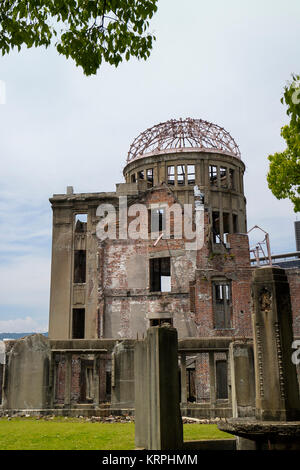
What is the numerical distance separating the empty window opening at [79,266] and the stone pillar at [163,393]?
73.6 feet

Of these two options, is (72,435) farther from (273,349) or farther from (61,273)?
(61,273)

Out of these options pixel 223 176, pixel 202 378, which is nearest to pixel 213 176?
pixel 223 176

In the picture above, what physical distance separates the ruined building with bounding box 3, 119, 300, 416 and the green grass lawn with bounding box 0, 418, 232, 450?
3.34 m

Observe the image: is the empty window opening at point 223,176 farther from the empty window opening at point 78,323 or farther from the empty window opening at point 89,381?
the empty window opening at point 89,381

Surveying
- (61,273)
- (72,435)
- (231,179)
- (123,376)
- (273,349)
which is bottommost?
(72,435)

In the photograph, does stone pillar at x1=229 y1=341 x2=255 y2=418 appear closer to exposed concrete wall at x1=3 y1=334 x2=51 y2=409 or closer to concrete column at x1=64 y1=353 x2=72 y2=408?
concrete column at x1=64 y1=353 x2=72 y2=408

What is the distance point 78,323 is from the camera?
2977 cm

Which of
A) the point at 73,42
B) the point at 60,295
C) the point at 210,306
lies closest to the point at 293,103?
the point at 73,42

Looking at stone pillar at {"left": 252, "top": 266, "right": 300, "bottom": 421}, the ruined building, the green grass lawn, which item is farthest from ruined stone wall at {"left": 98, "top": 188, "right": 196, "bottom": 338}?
stone pillar at {"left": 252, "top": 266, "right": 300, "bottom": 421}

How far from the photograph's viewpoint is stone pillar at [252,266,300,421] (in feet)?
24.9

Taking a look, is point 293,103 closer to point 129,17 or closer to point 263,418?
point 129,17

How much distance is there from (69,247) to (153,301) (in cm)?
734

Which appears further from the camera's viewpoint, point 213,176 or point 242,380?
point 213,176

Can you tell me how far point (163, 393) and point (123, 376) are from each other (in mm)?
8387
